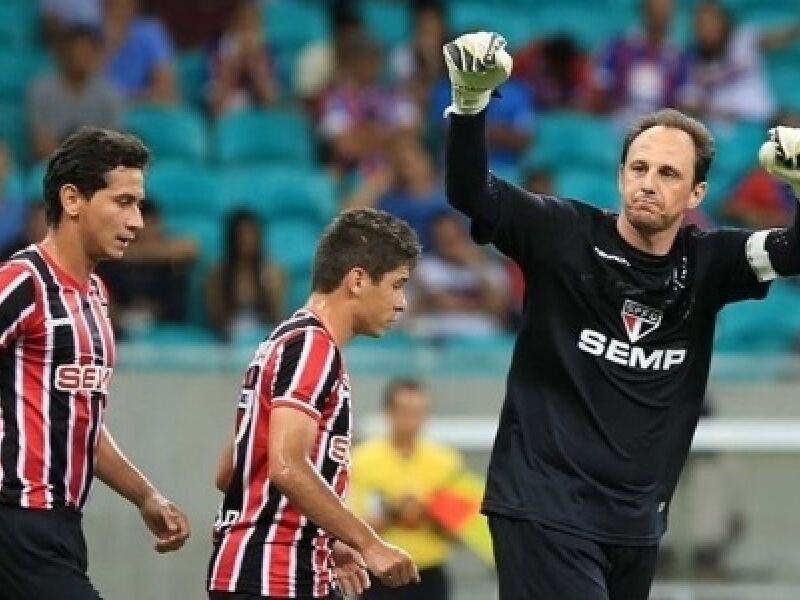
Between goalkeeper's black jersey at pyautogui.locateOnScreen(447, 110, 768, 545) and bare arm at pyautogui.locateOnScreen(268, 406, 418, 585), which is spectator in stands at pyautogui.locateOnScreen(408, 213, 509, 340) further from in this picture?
bare arm at pyautogui.locateOnScreen(268, 406, 418, 585)

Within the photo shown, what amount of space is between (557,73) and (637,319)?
295 inches

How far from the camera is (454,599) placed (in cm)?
966

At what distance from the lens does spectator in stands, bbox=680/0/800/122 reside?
43.0ft

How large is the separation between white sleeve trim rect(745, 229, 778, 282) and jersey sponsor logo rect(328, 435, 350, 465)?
130 cm

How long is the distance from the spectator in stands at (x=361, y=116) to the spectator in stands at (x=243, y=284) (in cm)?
149

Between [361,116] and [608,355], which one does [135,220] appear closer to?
[608,355]

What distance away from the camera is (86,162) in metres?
5.78

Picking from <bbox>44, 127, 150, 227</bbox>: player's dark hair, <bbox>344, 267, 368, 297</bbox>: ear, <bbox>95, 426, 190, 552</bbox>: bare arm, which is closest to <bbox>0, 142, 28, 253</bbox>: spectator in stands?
<bbox>95, 426, 190, 552</bbox>: bare arm

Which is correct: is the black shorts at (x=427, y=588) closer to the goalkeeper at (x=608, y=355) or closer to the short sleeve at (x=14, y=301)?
the goalkeeper at (x=608, y=355)

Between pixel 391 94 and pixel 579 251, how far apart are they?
22.7 ft

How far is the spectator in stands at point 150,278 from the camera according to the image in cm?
1066

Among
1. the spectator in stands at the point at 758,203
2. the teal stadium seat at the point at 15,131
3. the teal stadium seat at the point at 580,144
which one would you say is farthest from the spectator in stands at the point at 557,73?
the teal stadium seat at the point at 15,131

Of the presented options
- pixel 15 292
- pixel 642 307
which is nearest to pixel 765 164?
pixel 642 307

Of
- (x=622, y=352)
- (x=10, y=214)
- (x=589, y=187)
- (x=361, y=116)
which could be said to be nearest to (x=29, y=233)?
(x=10, y=214)
